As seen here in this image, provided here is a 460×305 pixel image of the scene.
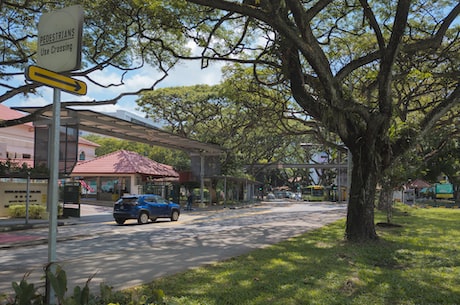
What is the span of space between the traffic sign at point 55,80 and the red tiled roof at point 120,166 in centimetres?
3303

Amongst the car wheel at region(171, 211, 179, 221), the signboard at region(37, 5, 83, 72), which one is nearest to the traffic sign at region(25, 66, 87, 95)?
the signboard at region(37, 5, 83, 72)

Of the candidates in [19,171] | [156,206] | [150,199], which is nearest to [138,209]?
[150,199]

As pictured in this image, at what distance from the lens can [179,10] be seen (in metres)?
14.3

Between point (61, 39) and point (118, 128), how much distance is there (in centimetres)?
2019

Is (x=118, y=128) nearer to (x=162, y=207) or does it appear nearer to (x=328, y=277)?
(x=162, y=207)

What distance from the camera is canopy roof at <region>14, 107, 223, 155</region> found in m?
20.3

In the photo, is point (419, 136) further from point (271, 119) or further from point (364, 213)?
point (271, 119)

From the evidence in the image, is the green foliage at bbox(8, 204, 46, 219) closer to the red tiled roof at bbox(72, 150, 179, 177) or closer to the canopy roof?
the canopy roof

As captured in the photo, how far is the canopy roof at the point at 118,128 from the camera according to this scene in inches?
801

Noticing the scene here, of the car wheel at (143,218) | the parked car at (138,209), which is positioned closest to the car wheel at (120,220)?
the parked car at (138,209)

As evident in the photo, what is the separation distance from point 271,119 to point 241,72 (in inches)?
249

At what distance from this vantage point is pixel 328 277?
24.5 feet

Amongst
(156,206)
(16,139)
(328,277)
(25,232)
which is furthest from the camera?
(16,139)

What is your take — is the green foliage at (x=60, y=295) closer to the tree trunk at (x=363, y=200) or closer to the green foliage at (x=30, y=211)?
the tree trunk at (x=363, y=200)
